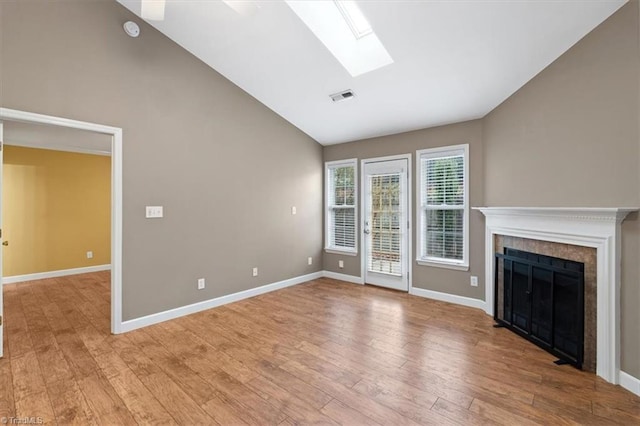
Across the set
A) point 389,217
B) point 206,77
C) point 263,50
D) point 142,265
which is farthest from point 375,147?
point 142,265

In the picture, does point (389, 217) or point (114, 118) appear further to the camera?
point (389, 217)

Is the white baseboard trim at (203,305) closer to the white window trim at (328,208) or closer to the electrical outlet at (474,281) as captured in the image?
the white window trim at (328,208)

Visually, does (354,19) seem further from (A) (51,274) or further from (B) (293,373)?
(A) (51,274)

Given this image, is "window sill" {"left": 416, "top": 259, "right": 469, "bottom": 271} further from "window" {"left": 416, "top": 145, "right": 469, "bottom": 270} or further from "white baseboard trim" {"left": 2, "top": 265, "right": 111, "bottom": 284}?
"white baseboard trim" {"left": 2, "top": 265, "right": 111, "bottom": 284}

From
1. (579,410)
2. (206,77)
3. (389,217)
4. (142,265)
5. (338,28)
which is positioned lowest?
(579,410)

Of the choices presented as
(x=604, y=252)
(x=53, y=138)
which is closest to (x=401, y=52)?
(x=604, y=252)

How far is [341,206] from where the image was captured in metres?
5.25

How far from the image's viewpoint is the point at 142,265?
10.3ft

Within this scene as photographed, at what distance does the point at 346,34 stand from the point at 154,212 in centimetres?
298

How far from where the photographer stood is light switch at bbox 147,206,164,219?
10.5 ft

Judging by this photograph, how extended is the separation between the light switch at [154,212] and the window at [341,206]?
115 inches

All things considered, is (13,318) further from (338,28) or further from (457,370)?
(338,28)

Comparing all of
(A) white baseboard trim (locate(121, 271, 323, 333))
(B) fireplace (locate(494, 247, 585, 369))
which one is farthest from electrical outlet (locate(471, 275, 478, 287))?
(A) white baseboard trim (locate(121, 271, 323, 333))

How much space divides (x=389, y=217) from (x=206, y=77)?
333cm
